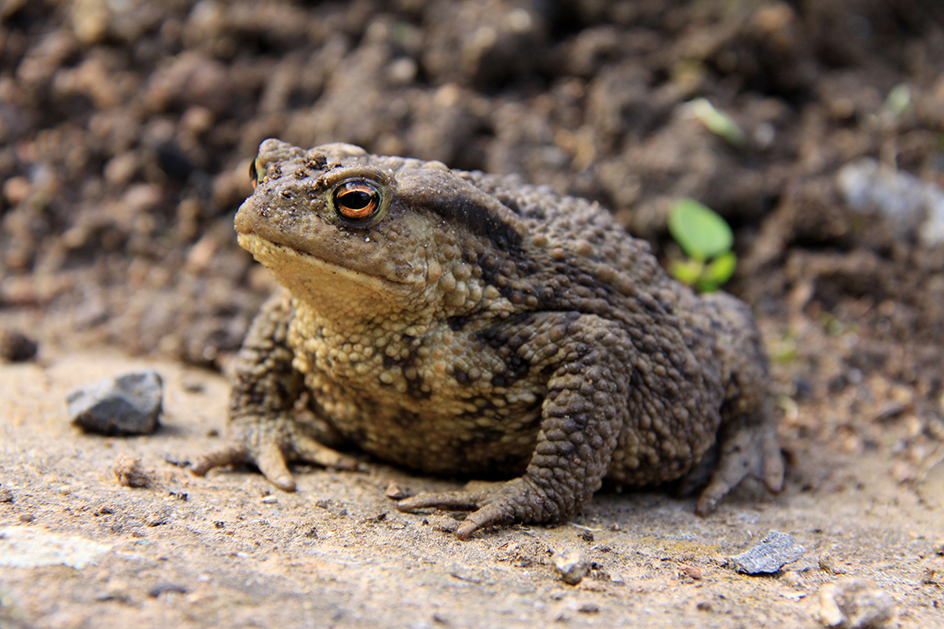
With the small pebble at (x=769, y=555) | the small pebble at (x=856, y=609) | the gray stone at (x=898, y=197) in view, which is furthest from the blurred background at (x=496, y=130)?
the small pebble at (x=856, y=609)

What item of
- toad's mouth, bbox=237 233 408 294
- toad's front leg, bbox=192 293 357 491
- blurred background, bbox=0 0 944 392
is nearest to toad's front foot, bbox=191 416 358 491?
toad's front leg, bbox=192 293 357 491

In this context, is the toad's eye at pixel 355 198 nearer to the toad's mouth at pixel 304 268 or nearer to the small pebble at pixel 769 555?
the toad's mouth at pixel 304 268

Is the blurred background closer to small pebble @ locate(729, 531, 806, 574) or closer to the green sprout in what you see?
the green sprout

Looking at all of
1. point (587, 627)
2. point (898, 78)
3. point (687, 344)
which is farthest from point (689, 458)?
point (898, 78)

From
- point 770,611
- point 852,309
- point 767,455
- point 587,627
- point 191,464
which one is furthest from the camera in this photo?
point 852,309

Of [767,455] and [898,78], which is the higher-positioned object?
[898,78]

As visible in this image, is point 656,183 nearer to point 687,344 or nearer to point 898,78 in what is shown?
point 687,344

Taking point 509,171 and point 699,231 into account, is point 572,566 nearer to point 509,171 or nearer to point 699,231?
→ point 699,231
